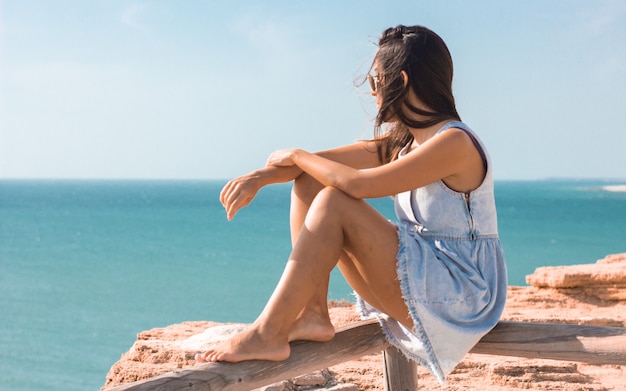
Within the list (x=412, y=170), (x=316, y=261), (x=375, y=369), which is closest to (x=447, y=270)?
(x=412, y=170)

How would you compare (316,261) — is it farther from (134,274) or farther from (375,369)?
(134,274)

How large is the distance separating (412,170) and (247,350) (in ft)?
2.90

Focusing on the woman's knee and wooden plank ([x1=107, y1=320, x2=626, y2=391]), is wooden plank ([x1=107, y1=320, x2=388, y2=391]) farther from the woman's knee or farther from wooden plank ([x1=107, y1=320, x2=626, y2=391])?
the woman's knee

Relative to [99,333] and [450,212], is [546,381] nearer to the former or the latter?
[450,212]

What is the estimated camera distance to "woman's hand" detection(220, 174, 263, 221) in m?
2.84

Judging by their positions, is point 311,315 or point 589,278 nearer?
point 311,315

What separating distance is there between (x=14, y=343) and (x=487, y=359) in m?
15.5

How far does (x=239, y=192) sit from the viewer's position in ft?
9.46

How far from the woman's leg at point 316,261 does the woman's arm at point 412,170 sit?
0.20 ft

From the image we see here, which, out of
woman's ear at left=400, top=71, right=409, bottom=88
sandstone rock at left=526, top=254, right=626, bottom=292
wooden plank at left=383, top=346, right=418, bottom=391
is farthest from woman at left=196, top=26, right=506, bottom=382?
sandstone rock at left=526, top=254, right=626, bottom=292

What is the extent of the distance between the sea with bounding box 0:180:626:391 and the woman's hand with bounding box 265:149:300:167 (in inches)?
473

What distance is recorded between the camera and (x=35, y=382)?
1434 cm

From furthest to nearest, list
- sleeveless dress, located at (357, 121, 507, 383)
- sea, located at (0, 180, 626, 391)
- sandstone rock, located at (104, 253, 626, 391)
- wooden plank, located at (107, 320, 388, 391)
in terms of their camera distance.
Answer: sea, located at (0, 180, 626, 391) → sandstone rock, located at (104, 253, 626, 391) → sleeveless dress, located at (357, 121, 507, 383) → wooden plank, located at (107, 320, 388, 391)

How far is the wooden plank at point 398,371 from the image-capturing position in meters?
3.18
